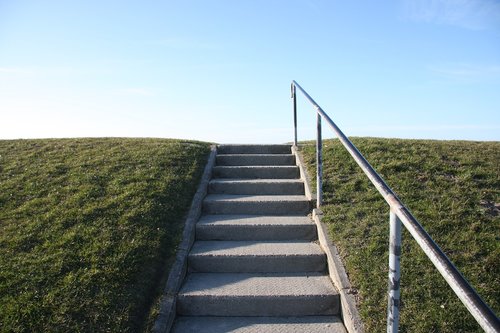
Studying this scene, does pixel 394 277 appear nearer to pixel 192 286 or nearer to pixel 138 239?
pixel 192 286

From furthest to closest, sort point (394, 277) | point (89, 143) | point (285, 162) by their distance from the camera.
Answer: point (89, 143)
point (285, 162)
point (394, 277)

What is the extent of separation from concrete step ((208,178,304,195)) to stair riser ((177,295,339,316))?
233 cm

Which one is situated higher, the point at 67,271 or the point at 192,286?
the point at 67,271

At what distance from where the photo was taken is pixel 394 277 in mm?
2529

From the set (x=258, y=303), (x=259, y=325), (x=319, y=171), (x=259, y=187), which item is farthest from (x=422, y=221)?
(x=259, y=187)

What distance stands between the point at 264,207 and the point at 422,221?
2005 mm

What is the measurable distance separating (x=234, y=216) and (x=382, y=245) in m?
1.98

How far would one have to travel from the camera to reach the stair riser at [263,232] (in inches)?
180

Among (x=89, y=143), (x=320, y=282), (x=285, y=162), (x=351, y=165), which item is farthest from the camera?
(x=89, y=143)

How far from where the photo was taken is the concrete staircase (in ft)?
11.3

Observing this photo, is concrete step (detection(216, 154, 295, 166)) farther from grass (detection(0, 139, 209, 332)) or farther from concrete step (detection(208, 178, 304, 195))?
concrete step (detection(208, 178, 304, 195))

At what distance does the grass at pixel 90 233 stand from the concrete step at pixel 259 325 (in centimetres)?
39

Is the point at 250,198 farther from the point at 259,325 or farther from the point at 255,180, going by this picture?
the point at 259,325

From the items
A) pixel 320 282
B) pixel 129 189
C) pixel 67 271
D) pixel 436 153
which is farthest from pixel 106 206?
pixel 436 153
